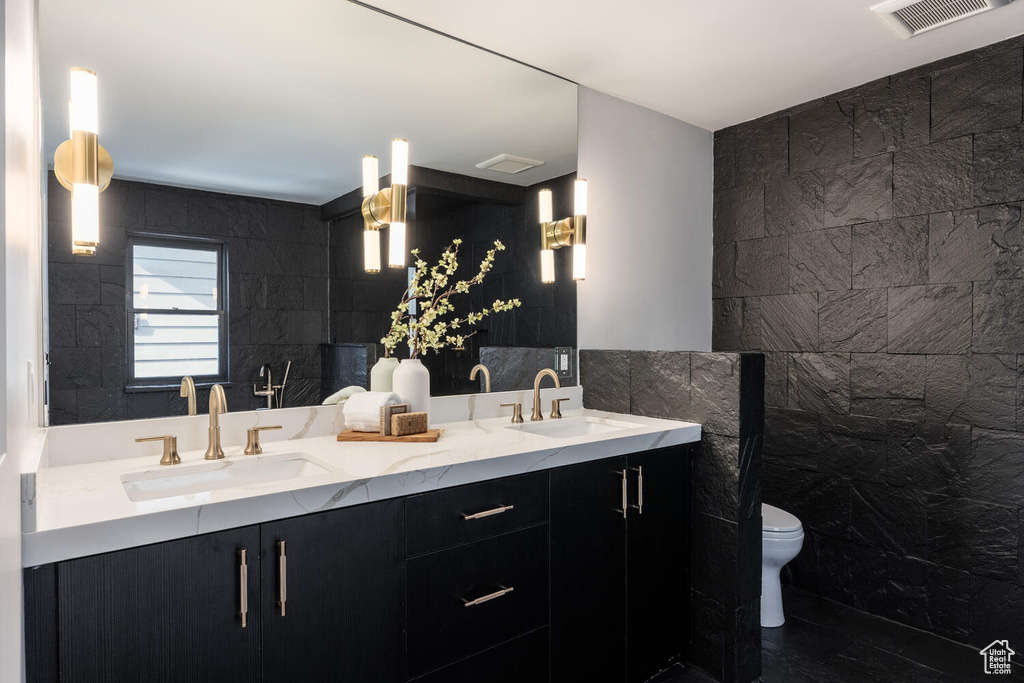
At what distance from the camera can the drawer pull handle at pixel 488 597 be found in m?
1.67

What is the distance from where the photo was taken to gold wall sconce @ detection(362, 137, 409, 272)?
2160 mm

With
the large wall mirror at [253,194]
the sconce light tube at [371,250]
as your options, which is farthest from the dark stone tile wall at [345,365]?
the sconce light tube at [371,250]

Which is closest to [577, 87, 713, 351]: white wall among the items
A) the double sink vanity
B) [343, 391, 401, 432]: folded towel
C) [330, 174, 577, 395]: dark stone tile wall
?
[330, 174, 577, 395]: dark stone tile wall

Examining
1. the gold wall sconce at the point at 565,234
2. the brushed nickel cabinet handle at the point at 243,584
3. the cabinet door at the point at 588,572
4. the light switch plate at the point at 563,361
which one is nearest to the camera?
→ the brushed nickel cabinet handle at the point at 243,584

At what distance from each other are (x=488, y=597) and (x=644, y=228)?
2141 mm

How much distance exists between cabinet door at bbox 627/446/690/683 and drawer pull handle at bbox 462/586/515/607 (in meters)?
0.55

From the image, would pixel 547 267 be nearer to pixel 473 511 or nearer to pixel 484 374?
pixel 484 374

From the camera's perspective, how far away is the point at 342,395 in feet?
6.99

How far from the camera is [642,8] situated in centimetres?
223

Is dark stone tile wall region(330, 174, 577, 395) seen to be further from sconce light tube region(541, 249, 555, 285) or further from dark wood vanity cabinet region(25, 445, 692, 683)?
dark wood vanity cabinet region(25, 445, 692, 683)

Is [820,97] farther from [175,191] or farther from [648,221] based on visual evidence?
[175,191]

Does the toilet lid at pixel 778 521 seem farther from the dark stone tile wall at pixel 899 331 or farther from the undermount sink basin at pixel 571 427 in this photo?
the undermount sink basin at pixel 571 427

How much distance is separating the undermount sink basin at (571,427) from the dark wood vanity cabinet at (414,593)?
32 centimetres

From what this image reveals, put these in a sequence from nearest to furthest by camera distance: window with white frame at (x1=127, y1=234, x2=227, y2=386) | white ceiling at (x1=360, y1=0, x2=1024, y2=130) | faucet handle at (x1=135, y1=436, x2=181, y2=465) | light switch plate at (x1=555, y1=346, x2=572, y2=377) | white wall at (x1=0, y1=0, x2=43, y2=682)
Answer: white wall at (x1=0, y1=0, x2=43, y2=682) < faucet handle at (x1=135, y1=436, x2=181, y2=465) < window with white frame at (x1=127, y1=234, x2=227, y2=386) < white ceiling at (x1=360, y1=0, x2=1024, y2=130) < light switch plate at (x1=555, y1=346, x2=572, y2=377)
